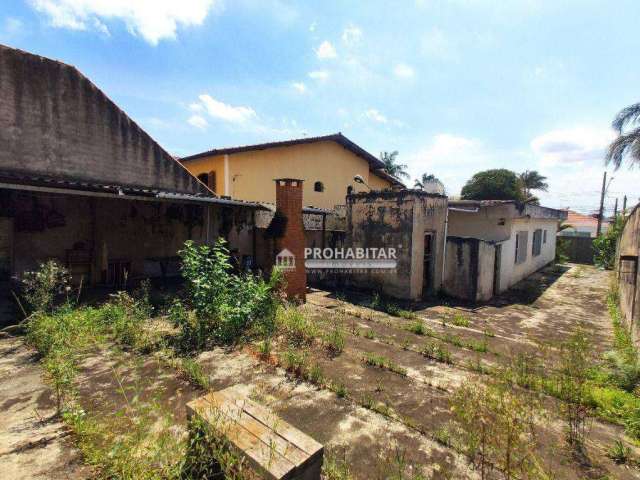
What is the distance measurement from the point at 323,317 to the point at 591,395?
15.1 ft

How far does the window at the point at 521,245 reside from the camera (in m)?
12.4

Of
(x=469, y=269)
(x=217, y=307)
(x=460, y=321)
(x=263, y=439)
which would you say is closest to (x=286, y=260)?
(x=217, y=307)

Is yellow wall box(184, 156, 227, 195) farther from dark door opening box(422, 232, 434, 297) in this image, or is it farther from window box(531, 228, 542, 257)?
window box(531, 228, 542, 257)

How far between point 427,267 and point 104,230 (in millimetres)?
9777

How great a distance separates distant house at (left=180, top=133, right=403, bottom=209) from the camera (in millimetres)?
13406

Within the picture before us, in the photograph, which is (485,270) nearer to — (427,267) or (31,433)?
(427,267)

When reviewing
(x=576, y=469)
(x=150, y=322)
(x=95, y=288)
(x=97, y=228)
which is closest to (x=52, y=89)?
(x=97, y=228)

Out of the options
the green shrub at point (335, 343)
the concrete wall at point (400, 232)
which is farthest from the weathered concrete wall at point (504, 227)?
the green shrub at point (335, 343)

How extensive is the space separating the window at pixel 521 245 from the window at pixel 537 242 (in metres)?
1.66

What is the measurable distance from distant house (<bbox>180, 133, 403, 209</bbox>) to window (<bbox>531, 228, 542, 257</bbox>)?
8.91 m

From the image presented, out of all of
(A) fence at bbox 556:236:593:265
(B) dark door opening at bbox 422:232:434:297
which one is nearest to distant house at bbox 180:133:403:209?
(B) dark door opening at bbox 422:232:434:297

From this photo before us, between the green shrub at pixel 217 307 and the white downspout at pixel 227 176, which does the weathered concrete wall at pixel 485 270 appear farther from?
the white downspout at pixel 227 176

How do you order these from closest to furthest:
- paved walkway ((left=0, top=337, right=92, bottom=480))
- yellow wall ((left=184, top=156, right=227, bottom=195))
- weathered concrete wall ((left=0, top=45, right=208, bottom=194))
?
paved walkway ((left=0, top=337, right=92, bottom=480)), weathered concrete wall ((left=0, top=45, right=208, bottom=194)), yellow wall ((left=184, top=156, right=227, bottom=195))

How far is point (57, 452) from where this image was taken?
253cm
